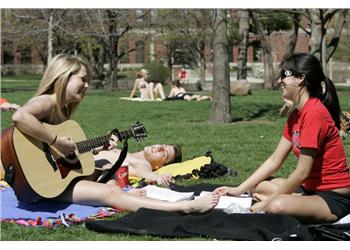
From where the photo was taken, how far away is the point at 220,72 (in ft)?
42.2

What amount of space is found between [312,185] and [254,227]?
74 cm

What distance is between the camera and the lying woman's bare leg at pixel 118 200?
489cm

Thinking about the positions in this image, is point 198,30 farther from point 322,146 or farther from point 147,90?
point 322,146

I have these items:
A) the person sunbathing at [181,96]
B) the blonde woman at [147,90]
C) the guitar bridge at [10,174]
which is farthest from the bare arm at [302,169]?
the blonde woman at [147,90]

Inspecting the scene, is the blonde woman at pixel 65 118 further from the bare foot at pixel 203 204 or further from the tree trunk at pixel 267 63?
the tree trunk at pixel 267 63

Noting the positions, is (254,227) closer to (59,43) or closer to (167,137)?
(167,137)

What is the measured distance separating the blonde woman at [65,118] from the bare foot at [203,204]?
89 millimetres

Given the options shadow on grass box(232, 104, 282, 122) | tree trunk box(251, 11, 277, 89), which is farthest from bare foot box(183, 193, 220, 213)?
tree trunk box(251, 11, 277, 89)

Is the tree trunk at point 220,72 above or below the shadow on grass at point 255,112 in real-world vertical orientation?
above

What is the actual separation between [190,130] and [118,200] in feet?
22.6

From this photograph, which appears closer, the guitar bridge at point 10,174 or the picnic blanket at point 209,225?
the picnic blanket at point 209,225

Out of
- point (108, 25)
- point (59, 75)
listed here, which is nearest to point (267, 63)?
point (108, 25)

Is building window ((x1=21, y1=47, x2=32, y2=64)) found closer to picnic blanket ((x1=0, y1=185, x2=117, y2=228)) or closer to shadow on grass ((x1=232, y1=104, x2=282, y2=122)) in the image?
shadow on grass ((x1=232, y1=104, x2=282, y2=122))
